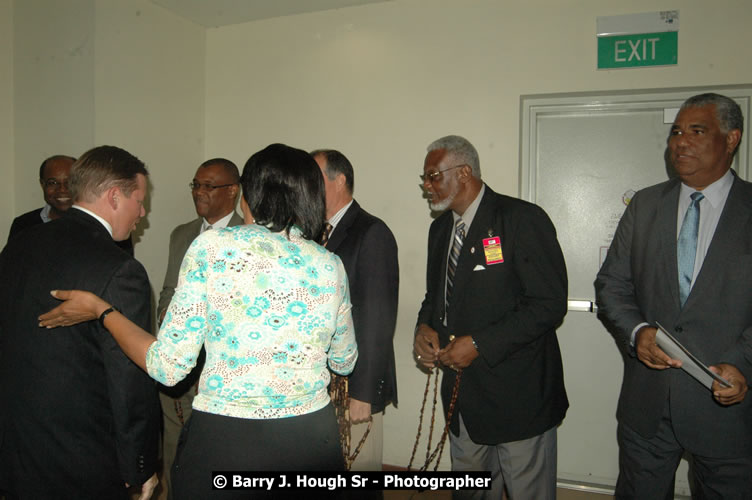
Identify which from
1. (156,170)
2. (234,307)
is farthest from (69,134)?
(234,307)

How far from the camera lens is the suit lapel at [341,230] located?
7.91ft

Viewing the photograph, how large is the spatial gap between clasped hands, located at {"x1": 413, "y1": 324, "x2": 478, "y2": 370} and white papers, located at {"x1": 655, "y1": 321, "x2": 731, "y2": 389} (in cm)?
74

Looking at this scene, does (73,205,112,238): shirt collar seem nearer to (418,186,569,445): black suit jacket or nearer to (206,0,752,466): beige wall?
(418,186,569,445): black suit jacket

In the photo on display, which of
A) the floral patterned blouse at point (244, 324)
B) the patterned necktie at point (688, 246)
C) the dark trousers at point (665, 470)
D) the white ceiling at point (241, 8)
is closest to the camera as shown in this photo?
the floral patterned blouse at point (244, 324)

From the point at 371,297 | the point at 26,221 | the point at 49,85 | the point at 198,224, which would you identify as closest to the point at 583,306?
the point at 371,297

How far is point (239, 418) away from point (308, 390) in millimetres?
197

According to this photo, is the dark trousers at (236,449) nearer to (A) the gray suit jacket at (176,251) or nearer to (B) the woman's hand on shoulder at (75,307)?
(B) the woman's hand on shoulder at (75,307)

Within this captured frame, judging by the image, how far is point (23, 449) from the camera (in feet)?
5.42

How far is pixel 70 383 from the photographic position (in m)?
1.64

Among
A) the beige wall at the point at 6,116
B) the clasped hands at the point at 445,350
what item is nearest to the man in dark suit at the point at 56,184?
the beige wall at the point at 6,116

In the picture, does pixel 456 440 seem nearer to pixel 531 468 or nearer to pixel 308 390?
pixel 531 468

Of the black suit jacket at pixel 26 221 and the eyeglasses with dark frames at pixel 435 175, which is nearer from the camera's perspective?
the eyeglasses with dark frames at pixel 435 175

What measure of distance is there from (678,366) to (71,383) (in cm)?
220

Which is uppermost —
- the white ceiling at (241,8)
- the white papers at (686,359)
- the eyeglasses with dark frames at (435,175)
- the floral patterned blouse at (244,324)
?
the white ceiling at (241,8)
